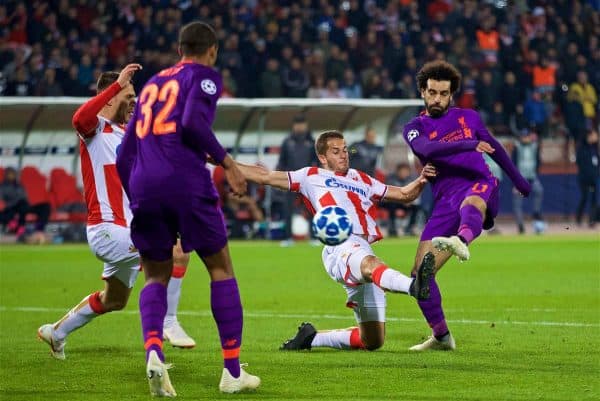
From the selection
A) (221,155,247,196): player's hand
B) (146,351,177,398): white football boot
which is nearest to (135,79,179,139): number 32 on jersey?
(221,155,247,196): player's hand

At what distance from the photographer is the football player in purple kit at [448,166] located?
9352mm

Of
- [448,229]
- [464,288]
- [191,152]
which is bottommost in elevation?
[464,288]

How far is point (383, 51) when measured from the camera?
29.3 m

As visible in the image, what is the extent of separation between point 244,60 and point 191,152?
2083 cm

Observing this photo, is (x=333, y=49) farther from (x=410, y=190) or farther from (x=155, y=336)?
(x=155, y=336)

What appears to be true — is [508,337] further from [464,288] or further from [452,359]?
[464,288]

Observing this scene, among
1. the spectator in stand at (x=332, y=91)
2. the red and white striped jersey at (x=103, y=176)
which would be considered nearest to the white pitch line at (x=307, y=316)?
the red and white striped jersey at (x=103, y=176)

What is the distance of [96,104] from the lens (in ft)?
28.3

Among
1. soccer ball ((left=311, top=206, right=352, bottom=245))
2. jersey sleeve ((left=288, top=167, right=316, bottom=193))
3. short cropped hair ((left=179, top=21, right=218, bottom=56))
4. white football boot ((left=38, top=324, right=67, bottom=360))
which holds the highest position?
short cropped hair ((left=179, top=21, right=218, bottom=56))

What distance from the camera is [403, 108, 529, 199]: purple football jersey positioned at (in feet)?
31.3

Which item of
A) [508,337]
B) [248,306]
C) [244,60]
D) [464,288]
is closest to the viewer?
[508,337]

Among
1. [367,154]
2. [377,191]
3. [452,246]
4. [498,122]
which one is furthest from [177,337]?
[498,122]

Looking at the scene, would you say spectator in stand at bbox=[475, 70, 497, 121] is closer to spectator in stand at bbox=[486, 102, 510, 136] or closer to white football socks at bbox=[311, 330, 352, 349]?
spectator in stand at bbox=[486, 102, 510, 136]

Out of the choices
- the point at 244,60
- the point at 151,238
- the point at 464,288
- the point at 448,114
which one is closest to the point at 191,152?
the point at 151,238
